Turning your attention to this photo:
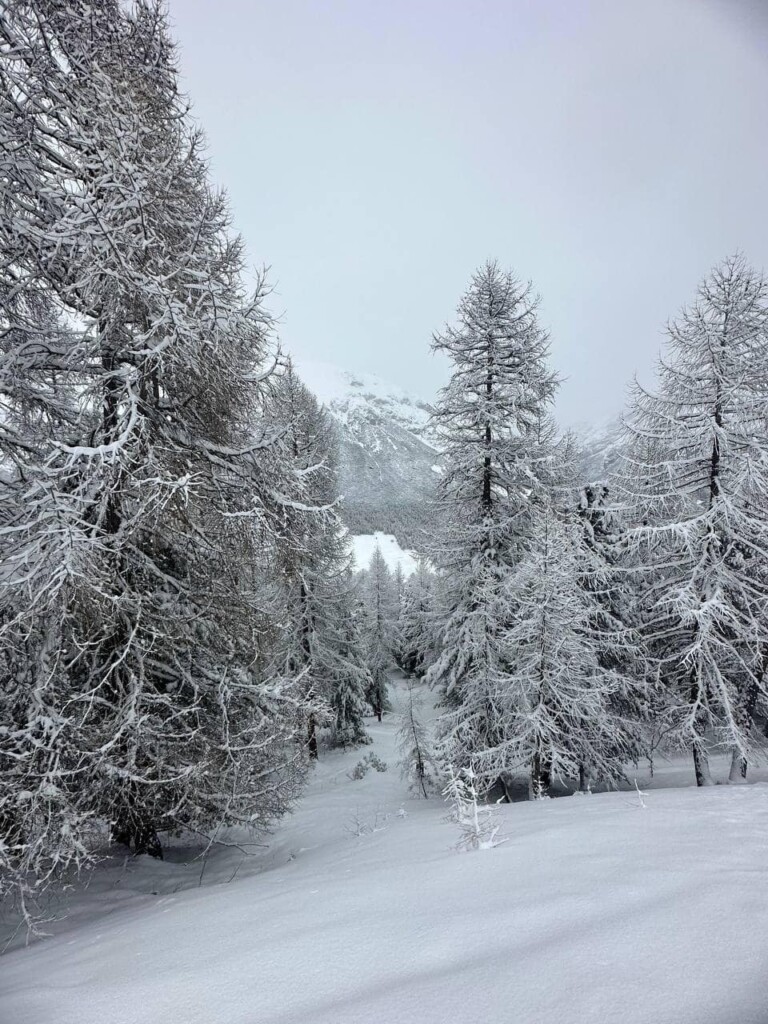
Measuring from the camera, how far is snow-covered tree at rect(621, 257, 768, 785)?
28.6 feet

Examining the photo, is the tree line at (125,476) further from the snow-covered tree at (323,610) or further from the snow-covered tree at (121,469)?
the snow-covered tree at (323,610)

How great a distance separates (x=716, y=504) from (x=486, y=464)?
4.68 m

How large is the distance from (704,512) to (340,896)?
890 cm

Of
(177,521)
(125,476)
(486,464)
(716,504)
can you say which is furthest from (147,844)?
(716,504)

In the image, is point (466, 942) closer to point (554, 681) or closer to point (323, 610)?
point (554, 681)

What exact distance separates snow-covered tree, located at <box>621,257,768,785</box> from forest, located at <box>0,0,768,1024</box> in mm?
60

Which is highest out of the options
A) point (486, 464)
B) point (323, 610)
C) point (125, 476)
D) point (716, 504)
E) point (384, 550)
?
point (384, 550)

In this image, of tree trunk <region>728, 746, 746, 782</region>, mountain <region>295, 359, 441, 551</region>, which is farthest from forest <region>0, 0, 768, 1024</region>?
mountain <region>295, 359, 441, 551</region>

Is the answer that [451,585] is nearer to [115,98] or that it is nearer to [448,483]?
[448,483]

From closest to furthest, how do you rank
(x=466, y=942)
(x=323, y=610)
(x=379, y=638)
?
(x=466, y=942) → (x=323, y=610) → (x=379, y=638)

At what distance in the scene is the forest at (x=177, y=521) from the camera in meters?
4.60

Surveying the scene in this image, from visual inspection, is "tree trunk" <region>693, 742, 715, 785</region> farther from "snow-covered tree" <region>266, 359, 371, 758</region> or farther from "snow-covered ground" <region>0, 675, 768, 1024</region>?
"snow-covered tree" <region>266, 359, 371, 758</region>

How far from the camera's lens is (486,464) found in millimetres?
11797

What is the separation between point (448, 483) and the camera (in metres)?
12.5
